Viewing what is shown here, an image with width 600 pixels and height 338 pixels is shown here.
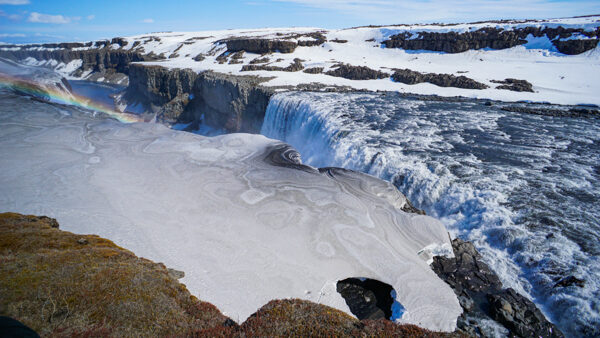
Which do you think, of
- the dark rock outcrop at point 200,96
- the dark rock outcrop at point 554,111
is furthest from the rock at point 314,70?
the dark rock outcrop at point 554,111

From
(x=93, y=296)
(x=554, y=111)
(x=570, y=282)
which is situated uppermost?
→ (x=554, y=111)

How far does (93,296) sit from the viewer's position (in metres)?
5.64

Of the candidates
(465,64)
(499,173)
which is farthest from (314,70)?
(499,173)

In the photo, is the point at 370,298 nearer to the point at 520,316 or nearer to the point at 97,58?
the point at 520,316

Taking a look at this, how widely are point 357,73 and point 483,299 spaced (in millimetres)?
39046

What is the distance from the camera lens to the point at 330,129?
21.7 m

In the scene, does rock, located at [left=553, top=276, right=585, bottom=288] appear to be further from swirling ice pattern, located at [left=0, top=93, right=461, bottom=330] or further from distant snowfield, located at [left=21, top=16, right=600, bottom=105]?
distant snowfield, located at [left=21, top=16, right=600, bottom=105]

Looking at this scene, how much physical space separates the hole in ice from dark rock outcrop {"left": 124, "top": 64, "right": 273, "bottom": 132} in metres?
27.5

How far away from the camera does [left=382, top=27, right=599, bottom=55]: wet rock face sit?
44375 millimetres

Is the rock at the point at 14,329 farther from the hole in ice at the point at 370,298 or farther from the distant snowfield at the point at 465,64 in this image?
the distant snowfield at the point at 465,64

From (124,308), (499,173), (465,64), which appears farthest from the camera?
(465,64)

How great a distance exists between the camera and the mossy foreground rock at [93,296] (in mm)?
4980

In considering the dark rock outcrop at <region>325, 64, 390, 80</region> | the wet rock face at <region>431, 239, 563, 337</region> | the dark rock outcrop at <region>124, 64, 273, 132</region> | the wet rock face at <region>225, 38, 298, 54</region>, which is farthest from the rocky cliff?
the wet rock face at <region>431, 239, 563, 337</region>

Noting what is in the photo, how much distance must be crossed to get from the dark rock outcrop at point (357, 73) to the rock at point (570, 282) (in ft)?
123
